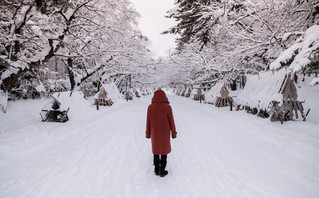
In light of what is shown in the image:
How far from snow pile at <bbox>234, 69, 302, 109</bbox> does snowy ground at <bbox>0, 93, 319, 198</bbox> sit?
1.87 m

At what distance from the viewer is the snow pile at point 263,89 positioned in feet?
25.3

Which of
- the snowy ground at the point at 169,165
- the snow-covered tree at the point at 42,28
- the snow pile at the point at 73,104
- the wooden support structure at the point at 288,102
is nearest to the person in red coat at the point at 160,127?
the snowy ground at the point at 169,165

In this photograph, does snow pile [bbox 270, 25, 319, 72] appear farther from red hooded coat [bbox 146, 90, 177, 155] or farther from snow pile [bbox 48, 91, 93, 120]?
snow pile [bbox 48, 91, 93, 120]

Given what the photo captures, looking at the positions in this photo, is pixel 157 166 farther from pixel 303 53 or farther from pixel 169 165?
pixel 303 53

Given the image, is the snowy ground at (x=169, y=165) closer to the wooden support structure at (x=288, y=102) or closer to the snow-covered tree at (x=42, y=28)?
the wooden support structure at (x=288, y=102)

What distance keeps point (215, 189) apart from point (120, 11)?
10392 mm

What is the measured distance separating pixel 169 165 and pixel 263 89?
7612 millimetres

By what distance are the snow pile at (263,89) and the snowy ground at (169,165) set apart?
187 cm

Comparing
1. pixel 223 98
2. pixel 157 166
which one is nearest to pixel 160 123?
pixel 157 166

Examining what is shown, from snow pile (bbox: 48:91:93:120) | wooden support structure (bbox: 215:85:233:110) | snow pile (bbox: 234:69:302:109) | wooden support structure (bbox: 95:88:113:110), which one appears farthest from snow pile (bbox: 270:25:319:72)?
wooden support structure (bbox: 95:88:113:110)

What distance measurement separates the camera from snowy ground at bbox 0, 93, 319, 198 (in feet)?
9.43

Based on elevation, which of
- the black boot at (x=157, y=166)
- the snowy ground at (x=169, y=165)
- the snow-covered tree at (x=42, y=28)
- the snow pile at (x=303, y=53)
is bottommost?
the snowy ground at (x=169, y=165)

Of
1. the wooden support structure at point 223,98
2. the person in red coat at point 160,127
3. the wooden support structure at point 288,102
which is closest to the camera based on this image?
the person in red coat at point 160,127

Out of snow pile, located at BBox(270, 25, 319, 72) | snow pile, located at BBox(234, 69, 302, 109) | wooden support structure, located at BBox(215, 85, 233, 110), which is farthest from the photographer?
wooden support structure, located at BBox(215, 85, 233, 110)
